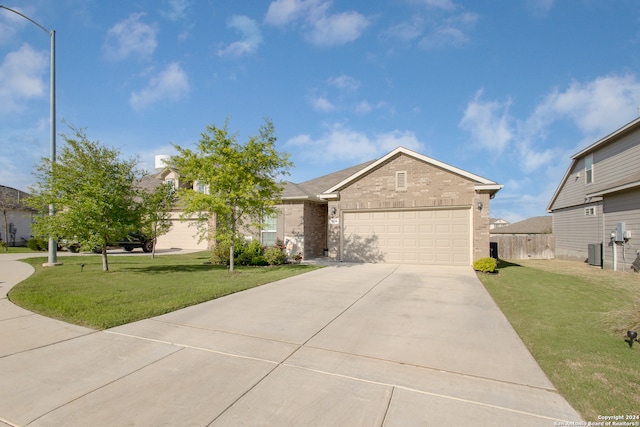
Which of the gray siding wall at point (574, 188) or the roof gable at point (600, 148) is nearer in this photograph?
the roof gable at point (600, 148)

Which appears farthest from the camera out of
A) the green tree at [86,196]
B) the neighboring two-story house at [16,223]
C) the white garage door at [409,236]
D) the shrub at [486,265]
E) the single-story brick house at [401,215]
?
the neighboring two-story house at [16,223]

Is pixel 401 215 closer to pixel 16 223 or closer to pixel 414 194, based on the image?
pixel 414 194

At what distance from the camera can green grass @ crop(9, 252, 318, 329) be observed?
5.43 meters

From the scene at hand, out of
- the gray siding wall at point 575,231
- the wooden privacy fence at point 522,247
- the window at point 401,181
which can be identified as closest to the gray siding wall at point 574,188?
the gray siding wall at point 575,231

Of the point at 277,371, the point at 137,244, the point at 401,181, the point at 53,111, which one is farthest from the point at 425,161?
the point at 137,244

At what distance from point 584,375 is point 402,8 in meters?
11.3

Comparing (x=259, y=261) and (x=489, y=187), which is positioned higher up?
(x=489, y=187)

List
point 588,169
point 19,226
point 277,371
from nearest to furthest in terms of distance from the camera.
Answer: point 277,371
point 588,169
point 19,226

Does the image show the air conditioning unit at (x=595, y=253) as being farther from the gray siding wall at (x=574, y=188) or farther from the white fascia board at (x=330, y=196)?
the white fascia board at (x=330, y=196)

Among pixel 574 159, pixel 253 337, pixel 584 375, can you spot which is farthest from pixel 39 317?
pixel 574 159

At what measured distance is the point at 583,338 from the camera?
4512 mm

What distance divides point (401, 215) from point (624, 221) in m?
8.81

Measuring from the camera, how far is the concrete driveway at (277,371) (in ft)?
8.86

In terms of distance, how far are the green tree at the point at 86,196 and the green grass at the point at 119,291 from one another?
53.1 inches
